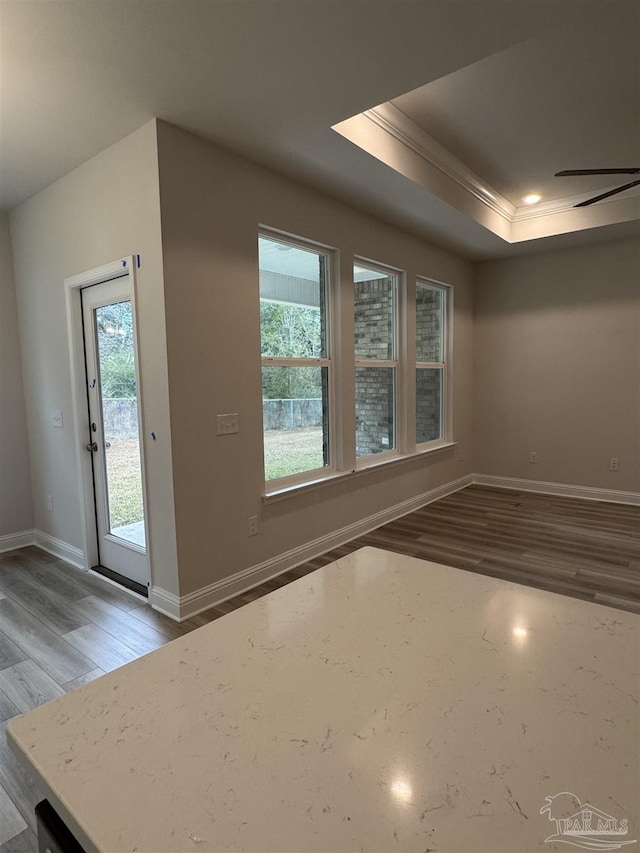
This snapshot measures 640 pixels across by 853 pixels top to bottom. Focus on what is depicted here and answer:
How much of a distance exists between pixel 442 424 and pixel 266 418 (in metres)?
2.86

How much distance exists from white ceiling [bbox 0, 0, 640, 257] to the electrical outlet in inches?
62.1

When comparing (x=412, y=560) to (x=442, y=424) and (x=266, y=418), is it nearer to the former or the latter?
(x=266, y=418)

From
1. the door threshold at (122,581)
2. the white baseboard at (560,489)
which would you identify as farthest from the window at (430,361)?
the door threshold at (122,581)

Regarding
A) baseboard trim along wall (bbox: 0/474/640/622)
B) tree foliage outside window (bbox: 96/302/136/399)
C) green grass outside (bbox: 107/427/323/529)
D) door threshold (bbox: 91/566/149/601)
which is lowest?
door threshold (bbox: 91/566/149/601)

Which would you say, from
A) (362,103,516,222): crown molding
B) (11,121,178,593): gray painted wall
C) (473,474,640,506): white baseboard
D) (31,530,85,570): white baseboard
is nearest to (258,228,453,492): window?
(11,121,178,593): gray painted wall

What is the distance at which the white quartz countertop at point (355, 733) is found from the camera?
1.66ft

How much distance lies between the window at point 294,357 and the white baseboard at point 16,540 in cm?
235

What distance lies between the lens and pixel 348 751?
1.98 feet

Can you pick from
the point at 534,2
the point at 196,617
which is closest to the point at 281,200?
the point at 534,2

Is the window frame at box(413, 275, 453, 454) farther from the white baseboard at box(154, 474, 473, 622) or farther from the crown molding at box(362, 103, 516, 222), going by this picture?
the white baseboard at box(154, 474, 473, 622)

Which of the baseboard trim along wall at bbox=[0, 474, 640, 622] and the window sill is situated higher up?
the window sill

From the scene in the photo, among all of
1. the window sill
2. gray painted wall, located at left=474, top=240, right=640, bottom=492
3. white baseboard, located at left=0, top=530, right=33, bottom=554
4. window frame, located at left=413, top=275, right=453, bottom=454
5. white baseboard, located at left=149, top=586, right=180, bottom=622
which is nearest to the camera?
white baseboard, located at left=149, top=586, right=180, bottom=622

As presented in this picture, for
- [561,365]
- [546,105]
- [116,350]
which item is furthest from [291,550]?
[561,365]

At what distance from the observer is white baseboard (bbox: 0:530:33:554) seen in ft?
13.0
